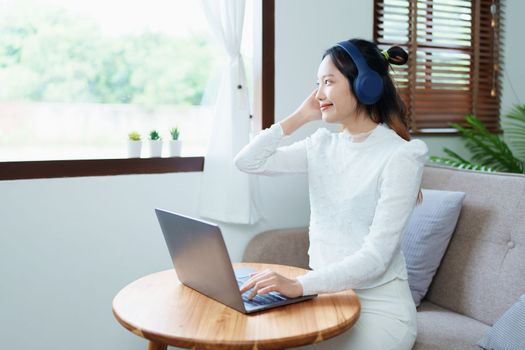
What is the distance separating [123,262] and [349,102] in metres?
1.12

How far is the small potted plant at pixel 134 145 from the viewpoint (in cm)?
229

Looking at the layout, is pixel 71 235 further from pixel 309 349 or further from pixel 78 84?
pixel 309 349

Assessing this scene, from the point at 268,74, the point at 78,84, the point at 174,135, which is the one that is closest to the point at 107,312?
Result: the point at 174,135

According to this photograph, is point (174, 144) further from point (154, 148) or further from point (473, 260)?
point (473, 260)

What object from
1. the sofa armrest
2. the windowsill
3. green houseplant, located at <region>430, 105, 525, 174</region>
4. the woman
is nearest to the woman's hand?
the woman

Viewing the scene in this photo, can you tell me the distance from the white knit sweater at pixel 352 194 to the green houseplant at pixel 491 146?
1.13 metres

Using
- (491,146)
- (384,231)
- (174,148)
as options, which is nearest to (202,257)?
(384,231)

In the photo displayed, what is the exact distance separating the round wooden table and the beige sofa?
1.91 feet

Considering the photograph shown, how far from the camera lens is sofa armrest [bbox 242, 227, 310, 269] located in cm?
231

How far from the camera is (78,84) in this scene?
230cm

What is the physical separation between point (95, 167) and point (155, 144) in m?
0.25

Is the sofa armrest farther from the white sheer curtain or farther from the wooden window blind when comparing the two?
the wooden window blind

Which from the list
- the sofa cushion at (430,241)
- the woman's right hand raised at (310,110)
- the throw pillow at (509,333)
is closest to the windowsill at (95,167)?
the woman's right hand raised at (310,110)

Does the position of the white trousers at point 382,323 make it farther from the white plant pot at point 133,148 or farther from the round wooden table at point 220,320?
the white plant pot at point 133,148
